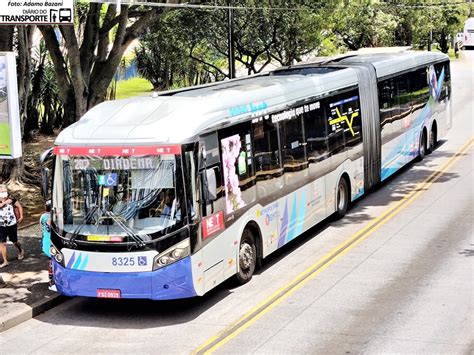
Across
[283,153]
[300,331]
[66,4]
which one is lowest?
[300,331]

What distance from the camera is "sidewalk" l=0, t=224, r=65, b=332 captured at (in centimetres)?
1307

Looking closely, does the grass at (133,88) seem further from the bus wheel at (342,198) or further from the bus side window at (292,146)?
the bus side window at (292,146)

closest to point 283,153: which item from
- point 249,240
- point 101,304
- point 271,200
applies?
point 271,200

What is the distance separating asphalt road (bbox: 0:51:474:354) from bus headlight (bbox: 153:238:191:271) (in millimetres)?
964

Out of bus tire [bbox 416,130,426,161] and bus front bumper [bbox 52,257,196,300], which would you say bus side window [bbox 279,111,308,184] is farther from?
bus tire [bbox 416,130,426,161]

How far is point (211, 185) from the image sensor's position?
12781 mm

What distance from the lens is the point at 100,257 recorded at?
12352mm

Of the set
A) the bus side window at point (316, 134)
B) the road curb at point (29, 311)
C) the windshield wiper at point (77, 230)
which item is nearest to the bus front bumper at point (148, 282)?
the windshield wiper at point (77, 230)

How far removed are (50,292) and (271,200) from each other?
4102 mm

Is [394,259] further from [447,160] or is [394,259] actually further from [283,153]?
[447,160]

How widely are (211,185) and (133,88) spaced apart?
3758 centimetres

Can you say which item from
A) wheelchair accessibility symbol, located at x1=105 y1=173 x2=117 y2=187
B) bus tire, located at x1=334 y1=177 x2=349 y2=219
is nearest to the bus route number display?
wheelchair accessibility symbol, located at x1=105 y1=173 x2=117 y2=187

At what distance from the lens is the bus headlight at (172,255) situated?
1223cm

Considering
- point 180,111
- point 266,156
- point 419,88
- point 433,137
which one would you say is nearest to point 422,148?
point 433,137
